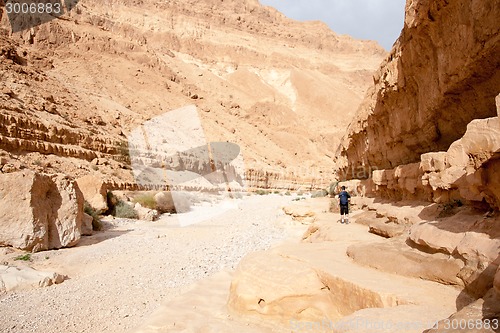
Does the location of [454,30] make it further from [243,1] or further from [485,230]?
[243,1]

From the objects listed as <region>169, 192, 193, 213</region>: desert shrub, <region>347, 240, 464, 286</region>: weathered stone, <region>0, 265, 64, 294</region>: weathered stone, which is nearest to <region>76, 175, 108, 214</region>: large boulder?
<region>169, 192, 193, 213</region>: desert shrub

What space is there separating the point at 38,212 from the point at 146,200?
23.5 feet

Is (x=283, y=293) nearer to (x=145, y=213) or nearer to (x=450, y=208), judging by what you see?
(x=450, y=208)

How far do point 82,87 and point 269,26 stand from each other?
207 ft

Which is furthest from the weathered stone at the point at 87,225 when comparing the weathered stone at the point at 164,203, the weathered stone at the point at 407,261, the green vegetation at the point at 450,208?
the green vegetation at the point at 450,208

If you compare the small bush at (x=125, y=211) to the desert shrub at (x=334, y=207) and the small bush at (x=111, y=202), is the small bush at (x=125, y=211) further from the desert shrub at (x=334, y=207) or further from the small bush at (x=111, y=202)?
the desert shrub at (x=334, y=207)

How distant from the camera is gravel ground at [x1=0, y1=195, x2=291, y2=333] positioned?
3.64 m

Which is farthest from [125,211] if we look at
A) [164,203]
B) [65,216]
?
[65,216]

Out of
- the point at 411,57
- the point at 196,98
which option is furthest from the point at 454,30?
Result: the point at 196,98

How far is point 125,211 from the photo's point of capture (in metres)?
11.6

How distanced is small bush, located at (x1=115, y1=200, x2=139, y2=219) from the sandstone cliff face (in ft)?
28.9

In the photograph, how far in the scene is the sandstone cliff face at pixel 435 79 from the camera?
157 inches

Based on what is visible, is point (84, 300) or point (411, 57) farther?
point (411, 57)

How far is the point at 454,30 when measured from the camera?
14.5 feet
